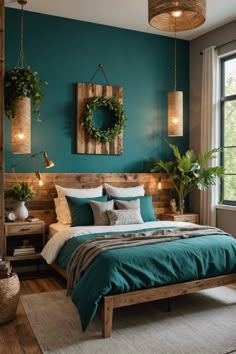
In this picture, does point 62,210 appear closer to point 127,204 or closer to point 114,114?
point 127,204

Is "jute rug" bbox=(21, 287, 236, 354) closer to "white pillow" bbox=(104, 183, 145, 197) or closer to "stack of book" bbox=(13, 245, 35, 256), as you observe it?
"stack of book" bbox=(13, 245, 35, 256)

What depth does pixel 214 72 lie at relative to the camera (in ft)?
18.2

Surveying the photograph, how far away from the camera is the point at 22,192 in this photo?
15.0 ft

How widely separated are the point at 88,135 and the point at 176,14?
2270 mm

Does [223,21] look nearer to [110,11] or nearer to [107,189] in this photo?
[110,11]

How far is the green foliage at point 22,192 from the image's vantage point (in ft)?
14.9

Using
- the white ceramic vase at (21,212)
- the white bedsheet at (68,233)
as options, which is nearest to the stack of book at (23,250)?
the white bedsheet at (68,233)

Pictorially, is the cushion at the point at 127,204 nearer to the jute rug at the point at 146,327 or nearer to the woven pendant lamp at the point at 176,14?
the jute rug at the point at 146,327

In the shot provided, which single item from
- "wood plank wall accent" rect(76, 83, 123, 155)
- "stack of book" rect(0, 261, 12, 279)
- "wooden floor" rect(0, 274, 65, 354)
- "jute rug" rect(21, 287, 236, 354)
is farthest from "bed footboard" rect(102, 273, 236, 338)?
"wood plank wall accent" rect(76, 83, 123, 155)

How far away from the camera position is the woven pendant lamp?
3084 millimetres

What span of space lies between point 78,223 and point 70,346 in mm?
1851

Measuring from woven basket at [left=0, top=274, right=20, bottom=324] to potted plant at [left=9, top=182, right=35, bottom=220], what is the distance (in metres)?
1.37

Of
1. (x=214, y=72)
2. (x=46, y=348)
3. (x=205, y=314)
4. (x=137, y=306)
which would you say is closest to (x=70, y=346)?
(x=46, y=348)

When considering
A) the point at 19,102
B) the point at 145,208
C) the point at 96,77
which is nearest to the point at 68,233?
the point at 145,208
